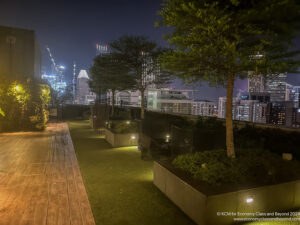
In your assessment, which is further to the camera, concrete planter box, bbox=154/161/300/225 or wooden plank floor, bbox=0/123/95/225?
wooden plank floor, bbox=0/123/95/225

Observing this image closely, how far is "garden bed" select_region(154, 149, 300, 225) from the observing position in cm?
264

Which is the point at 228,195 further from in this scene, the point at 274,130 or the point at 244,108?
the point at 244,108

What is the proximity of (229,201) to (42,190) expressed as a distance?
3305 mm

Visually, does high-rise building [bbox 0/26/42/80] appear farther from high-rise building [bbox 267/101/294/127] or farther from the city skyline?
high-rise building [bbox 267/101/294/127]

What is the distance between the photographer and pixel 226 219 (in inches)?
106

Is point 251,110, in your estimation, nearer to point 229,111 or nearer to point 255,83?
point 255,83

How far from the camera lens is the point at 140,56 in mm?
8992

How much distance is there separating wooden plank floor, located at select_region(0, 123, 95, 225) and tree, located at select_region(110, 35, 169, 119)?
460cm

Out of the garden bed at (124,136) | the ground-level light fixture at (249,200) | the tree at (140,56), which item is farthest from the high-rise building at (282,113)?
the garden bed at (124,136)

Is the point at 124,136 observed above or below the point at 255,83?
below

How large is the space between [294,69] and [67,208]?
4.11 meters

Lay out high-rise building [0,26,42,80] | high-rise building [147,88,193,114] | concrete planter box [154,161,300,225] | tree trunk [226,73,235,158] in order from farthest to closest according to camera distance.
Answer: high-rise building [0,26,42,80] < high-rise building [147,88,193,114] < tree trunk [226,73,235,158] < concrete planter box [154,161,300,225]

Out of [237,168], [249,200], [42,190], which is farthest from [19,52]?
[249,200]

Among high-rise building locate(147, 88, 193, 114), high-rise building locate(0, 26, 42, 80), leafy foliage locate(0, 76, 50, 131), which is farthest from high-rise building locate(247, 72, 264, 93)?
high-rise building locate(0, 26, 42, 80)
